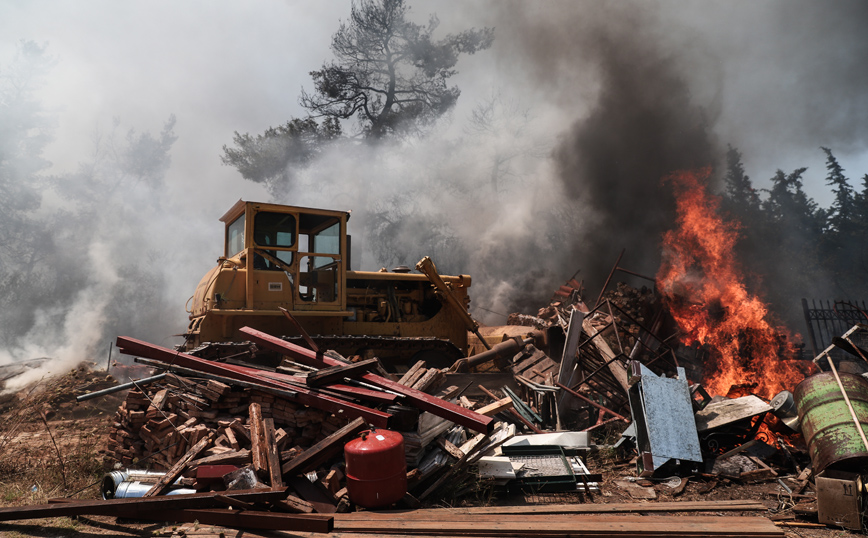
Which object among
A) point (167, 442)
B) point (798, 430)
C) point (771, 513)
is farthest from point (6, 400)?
point (798, 430)

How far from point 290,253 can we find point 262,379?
3.45 m

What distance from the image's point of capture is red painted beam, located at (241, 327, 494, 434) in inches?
190

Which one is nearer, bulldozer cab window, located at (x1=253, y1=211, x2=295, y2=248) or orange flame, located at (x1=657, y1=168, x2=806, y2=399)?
bulldozer cab window, located at (x1=253, y1=211, x2=295, y2=248)

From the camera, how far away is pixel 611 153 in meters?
19.4

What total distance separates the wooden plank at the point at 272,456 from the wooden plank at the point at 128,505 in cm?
35

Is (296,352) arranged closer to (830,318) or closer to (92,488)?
(92,488)

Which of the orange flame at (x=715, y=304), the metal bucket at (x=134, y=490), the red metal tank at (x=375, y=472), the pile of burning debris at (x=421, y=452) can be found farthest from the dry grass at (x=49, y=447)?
the orange flame at (x=715, y=304)

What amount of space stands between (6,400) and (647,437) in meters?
12.9

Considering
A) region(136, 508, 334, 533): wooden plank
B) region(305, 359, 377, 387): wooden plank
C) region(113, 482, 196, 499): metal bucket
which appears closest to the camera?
region(136, 508, 334, 533): wooden plank

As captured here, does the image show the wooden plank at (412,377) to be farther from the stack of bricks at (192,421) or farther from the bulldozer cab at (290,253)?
the bulldozer cab at (290,253)

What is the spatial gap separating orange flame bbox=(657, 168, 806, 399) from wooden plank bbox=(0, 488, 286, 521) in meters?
8.78

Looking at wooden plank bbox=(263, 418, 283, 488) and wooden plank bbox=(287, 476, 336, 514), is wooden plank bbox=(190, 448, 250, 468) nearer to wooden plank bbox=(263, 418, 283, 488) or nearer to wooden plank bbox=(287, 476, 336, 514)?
wooden plank bbox=(263, 418, 283, 488)

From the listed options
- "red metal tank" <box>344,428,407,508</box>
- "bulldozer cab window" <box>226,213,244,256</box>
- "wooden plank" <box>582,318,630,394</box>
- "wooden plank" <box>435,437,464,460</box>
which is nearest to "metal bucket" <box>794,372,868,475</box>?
"wooden plank" <box>582,318,630,394</box>

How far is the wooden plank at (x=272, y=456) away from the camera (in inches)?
168
